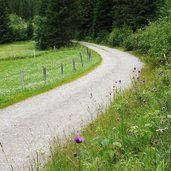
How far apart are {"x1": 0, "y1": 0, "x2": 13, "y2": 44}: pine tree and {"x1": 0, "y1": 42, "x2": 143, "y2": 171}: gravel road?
253ft

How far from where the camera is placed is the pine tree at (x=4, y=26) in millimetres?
96188

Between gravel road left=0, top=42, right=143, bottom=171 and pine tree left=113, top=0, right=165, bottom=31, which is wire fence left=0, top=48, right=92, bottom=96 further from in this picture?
pine tree left=113, top=0, right=165, bottom=31

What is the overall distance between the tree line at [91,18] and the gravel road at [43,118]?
3639cm

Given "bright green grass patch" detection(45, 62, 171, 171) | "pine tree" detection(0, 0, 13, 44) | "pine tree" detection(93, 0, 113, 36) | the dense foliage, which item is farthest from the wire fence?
"pine tree" detection(0, 0, 13, 44)

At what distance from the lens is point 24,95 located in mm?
19703

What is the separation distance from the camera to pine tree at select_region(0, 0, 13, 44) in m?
96.2

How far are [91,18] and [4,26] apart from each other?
83.9 feet

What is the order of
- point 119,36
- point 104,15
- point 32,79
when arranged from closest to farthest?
point 32,79 < point 119,36 < point 104,15

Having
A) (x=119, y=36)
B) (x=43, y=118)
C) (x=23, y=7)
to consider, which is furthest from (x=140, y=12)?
(x=23, y=7)

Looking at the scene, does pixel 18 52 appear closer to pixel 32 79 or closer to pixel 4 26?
pixel 4 26

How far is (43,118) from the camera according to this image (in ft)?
46.6

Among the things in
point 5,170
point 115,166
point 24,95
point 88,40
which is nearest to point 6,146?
point 5,170

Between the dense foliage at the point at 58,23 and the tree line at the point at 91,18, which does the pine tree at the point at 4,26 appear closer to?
the tree line at the point at 91,18

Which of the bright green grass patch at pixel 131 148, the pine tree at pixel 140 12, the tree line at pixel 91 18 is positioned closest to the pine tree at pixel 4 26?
the tree line at pixel 91 18
